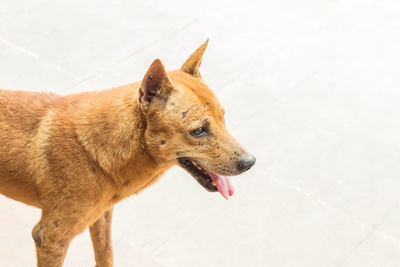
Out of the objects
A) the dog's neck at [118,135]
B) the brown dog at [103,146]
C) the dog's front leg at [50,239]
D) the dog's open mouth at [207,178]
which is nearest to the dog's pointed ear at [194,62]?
the brown dog at [103,146]

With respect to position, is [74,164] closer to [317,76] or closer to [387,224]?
[387,224]

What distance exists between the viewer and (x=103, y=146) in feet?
12.8

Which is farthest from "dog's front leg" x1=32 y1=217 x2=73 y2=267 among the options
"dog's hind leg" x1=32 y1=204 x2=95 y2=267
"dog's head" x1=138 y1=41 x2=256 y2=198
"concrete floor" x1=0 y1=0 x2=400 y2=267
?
"concrete floor" x1=0 y1=0 x2=400 y2=267

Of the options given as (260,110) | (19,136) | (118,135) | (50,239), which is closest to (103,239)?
(50,239)

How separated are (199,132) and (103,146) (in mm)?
598

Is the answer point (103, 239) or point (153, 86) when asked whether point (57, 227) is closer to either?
point (103, 239)

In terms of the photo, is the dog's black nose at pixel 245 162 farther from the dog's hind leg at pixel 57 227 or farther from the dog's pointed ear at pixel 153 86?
the dog's hind leg at pixel 57 227

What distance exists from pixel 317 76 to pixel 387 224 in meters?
2.62

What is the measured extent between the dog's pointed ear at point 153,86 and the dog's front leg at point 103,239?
1.26 metres

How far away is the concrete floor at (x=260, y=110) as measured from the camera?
229 inches

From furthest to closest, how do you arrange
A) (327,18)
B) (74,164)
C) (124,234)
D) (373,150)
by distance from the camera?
(327,18) < (373,150) < (124,234) < (74,164)

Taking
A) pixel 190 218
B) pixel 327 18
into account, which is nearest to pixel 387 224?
pixel 190 218

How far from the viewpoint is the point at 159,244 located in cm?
572

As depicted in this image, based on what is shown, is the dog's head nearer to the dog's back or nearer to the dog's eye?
the dog's eye
